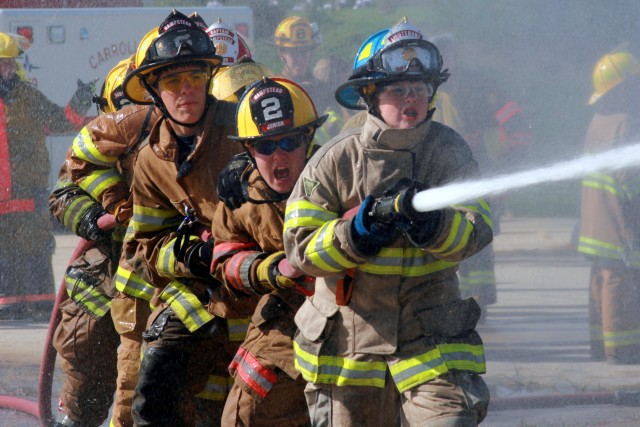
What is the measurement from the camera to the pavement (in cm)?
614

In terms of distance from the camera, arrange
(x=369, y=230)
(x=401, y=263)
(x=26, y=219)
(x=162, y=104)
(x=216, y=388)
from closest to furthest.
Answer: (x=369, y=230) → (x=401, y=263) → (x=162, y=104) → (x=216, y=388) → (x=26, y=219)

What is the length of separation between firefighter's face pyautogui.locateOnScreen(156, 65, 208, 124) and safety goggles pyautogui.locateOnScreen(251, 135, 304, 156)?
0.55m

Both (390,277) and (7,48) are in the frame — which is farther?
(7,48)

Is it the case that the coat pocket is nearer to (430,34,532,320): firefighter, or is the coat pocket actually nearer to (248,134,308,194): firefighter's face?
(248,134,308,194): firefighter's face

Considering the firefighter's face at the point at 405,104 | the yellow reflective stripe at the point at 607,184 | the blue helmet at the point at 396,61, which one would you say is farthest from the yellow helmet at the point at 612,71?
the firefighter's face at the point at 405,104

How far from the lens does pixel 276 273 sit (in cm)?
404

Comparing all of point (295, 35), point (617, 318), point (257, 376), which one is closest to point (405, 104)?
point (257, 376)

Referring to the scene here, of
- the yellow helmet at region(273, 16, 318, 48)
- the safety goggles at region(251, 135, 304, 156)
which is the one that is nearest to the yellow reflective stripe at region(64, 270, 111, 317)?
the safety goggles at region(251, 135, 304, 156)

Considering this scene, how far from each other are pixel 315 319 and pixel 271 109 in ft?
2.44

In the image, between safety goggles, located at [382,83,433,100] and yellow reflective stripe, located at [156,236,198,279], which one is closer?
safety goggles, located at [382,83,433,100]

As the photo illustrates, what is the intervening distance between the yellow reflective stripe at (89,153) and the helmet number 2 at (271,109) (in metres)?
1.33

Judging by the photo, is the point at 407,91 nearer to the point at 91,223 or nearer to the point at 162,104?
the point at 162,104

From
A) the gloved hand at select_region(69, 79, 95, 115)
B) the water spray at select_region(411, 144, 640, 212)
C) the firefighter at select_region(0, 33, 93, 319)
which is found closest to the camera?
the water spray at select_region(411, 144, 640, 212)

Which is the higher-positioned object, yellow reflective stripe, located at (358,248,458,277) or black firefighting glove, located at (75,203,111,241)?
black firefighting glove, located at (75,203,111,241)
